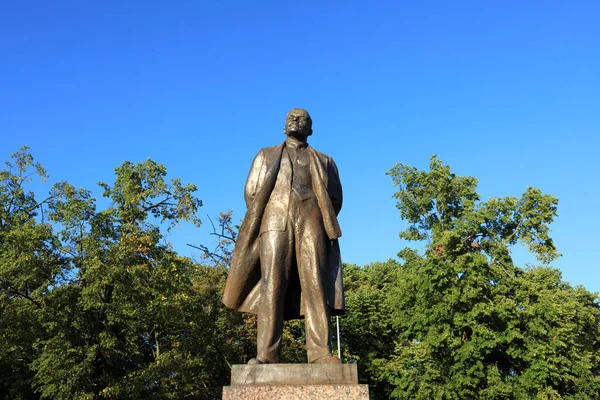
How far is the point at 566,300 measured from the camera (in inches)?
1289

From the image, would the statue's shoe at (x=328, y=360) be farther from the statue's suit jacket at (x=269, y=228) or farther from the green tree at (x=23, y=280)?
the green tree at (x=23, y=280)

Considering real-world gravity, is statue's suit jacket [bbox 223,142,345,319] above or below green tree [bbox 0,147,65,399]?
below

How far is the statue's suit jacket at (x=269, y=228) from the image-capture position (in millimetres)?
6176

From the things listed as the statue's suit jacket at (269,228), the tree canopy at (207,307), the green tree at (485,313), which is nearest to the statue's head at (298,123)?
the statue's suit jacket at (269,228)

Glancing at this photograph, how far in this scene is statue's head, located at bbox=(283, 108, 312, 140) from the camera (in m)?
6.60

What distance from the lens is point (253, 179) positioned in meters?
6.36

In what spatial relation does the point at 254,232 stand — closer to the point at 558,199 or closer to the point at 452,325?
the point at 452,325

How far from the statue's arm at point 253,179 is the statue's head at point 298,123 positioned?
45 centimetres

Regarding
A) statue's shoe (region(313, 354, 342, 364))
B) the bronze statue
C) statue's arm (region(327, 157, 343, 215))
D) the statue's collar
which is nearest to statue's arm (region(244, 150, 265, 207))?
the bronze statue

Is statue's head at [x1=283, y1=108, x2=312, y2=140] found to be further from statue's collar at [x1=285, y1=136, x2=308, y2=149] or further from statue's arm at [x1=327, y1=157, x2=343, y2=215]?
statue's arm at [x1=327, y1=157, x2=343, y2=215]

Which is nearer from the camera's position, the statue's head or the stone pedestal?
the stone pedestal

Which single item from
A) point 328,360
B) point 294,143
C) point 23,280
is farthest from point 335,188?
point 23,280

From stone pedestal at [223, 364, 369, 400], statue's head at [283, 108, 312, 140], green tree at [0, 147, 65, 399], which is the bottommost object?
stone pedestal at [223, 364, 369, 400]

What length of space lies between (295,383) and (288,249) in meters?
1.38
